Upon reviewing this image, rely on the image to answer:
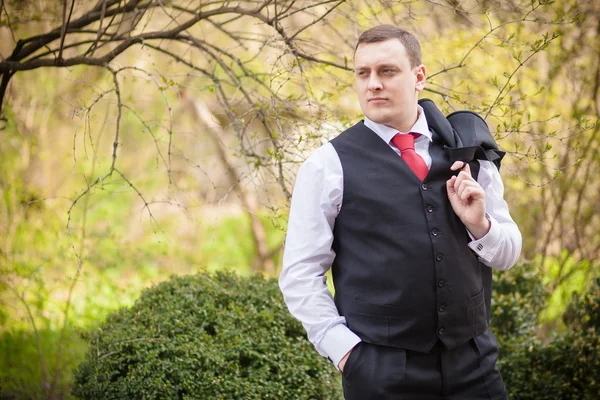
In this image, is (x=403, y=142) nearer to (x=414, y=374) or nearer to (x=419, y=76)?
(x=419, y=76)

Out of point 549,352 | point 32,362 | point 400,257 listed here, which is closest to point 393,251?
point 400,257

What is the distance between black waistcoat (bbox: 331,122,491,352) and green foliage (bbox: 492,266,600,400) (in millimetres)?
1955

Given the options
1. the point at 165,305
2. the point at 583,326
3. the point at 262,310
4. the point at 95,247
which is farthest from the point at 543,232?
the point at 95,247

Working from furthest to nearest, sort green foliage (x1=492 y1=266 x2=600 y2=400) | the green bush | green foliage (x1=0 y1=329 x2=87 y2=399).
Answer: green foliage (x1=0 y1=329 x2=87 y2=399)
green foliage (x1=492 y1=266 x2=600 y2=400)
the green bush

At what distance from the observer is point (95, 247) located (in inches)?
283

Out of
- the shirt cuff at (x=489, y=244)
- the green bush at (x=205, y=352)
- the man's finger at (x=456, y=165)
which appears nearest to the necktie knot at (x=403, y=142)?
the man's finger at (x=456, y=165)

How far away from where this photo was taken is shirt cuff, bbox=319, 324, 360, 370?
2.07 meters

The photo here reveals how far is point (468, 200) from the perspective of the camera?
6.91 feet

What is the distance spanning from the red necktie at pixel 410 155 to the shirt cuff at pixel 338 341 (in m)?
0.61

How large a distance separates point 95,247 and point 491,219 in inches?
233

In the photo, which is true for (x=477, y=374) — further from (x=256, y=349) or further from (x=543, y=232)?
(x=543, y=232)

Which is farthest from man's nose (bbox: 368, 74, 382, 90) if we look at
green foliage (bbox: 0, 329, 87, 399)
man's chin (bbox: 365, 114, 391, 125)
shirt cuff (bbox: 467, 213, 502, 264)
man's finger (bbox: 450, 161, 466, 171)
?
green foliage (bbox: 0, 329, 87, 399)

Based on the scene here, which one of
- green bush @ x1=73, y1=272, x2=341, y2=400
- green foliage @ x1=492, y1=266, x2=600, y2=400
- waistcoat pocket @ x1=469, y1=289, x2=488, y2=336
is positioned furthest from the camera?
green foliage @ x1=492, y1=266, x2=600, y2=400

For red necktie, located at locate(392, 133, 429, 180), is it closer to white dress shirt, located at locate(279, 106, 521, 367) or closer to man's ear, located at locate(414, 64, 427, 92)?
white dress shirt, located at locate(279, 106, 521, 367)
